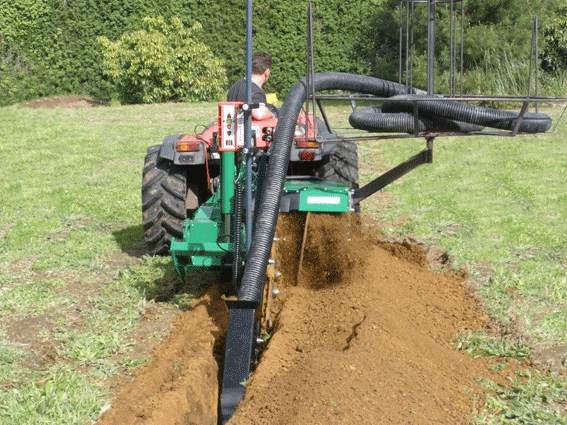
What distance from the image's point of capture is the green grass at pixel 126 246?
211 inches

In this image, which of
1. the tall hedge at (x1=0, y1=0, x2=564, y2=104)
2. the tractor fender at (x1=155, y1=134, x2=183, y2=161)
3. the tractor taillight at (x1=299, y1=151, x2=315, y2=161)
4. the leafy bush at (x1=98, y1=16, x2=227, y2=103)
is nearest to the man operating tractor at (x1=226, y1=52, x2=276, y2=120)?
the tractor taillight at (x1=299, y1=151, x2=315, y2=161)

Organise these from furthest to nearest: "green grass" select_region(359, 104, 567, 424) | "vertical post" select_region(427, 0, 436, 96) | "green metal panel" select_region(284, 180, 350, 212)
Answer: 1. "green metal panel" select_region(284, 180, 350, 212)
2. "green grass" select_region(359, 104, 567, 424)
3. "vertical post" select_region(427, 0, 436, 96)

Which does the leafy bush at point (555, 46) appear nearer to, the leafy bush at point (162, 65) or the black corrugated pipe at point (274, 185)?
the leafy bush at point (162, 65)

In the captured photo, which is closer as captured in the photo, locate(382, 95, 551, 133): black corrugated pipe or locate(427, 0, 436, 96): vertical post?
locate(427, 0, 436, 96): vertical post

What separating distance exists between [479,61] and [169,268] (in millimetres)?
13279

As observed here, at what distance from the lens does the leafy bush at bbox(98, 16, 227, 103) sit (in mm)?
20531

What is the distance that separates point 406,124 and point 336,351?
144 centimetres

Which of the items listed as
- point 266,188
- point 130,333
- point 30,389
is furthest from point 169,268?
point 30,389

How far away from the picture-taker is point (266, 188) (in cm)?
570

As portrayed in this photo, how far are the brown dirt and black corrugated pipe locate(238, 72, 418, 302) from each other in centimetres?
43

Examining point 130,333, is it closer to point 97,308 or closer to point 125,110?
point 97,308

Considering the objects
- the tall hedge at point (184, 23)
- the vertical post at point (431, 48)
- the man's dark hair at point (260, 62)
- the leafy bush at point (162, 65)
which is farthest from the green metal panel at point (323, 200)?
the tall hedge at point (184, 23)

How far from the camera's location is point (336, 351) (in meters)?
5.11

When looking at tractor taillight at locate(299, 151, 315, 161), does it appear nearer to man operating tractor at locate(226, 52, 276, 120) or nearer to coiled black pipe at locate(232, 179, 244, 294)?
man operating tractor at locate(226, 52, 276, 120)
